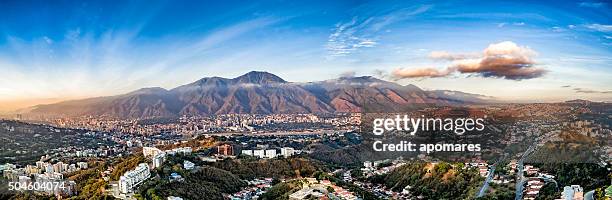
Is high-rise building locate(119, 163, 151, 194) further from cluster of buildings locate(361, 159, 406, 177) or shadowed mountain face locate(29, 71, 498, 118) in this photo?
cluster of buildings locate(361, 159, 406, 177)

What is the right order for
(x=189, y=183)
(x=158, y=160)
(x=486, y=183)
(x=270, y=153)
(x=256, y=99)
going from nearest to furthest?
(x=486, y=183) → (x=189, y=183) → (x=158, y=160) → (x=270, y=153) → (x=256, y=99)

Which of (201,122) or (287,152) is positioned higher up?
(201,122)

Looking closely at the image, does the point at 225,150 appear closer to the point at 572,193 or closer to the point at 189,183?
the point at 189,183

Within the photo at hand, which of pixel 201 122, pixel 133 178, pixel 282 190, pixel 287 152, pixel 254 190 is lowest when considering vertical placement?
pixel 254 190

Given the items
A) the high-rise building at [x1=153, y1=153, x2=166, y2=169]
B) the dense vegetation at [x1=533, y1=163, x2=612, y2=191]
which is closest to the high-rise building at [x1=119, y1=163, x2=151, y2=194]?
the high-rise building at [x1=153, y1=153, x2=166, y2=169]

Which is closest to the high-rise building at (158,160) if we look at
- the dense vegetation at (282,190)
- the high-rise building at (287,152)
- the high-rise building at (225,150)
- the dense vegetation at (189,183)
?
the dense vegetation at (189,183)

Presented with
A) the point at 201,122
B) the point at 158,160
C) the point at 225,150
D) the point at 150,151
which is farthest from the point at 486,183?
the point at 201,122

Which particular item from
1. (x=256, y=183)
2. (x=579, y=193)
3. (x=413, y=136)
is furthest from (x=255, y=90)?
(x=579, y=193)

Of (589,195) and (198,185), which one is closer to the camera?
(589,195)

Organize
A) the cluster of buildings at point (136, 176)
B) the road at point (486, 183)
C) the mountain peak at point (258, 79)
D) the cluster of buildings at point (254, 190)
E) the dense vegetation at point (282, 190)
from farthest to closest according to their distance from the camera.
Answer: the mountain peak at point (258, 79) → the cluster of buildings at point (254, 190) → the dense vegetation at point (282, 190) → the cluster of buildings at point (136, 176) → the road at point (486, 183)

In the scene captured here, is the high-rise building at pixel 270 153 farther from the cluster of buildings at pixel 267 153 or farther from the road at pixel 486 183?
the road at pixel 486 183
